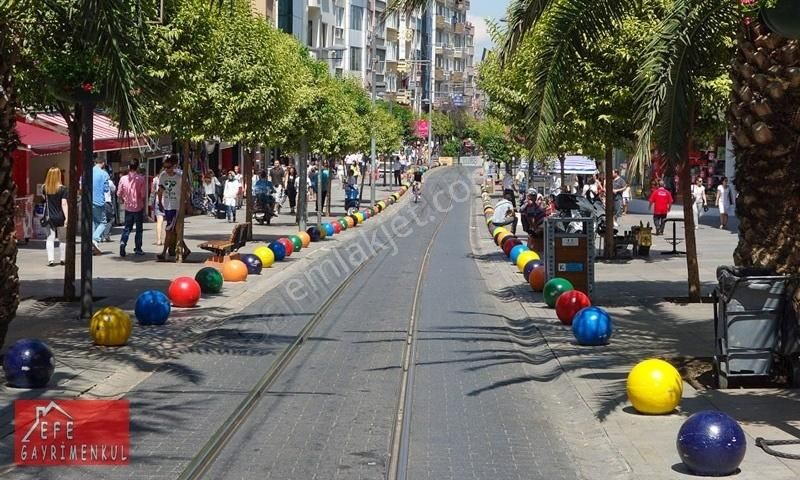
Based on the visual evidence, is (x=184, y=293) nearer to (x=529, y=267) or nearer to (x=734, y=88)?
(x=529, y=267)

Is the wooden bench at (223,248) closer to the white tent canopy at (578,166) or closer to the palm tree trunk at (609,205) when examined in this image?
the palm tree trunk at (609,205)

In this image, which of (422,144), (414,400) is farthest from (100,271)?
(422,144)

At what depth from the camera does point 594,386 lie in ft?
40.1

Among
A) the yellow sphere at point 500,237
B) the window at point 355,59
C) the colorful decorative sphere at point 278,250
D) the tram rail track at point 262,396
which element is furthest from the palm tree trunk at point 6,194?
the window at point 355,59

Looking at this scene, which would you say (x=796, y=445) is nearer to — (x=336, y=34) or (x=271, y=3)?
(x=271, y=3)

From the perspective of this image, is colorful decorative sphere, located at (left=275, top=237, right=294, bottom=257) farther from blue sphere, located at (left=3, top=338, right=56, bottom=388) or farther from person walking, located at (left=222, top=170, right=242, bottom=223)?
blue sphere, located at (left=3, top=338, right=56, bottom=388)

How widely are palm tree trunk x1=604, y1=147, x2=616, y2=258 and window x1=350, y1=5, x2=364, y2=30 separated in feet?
234

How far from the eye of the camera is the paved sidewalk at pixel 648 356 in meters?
9.24

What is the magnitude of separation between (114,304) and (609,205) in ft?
39.8

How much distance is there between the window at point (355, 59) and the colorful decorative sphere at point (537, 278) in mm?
77995

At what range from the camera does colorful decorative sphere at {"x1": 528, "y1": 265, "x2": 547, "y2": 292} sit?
2128 cm

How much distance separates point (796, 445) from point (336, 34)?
280 ft

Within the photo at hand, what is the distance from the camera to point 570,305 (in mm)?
16781

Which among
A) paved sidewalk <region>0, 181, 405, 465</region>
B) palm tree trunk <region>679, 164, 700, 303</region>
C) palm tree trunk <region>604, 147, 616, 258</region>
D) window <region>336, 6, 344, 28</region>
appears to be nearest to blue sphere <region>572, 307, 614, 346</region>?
palm tree trunk <region>679, 164, 700, 303</region>
